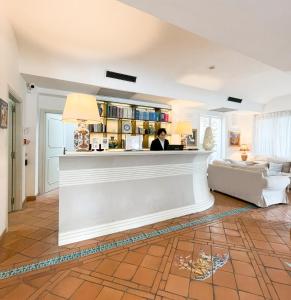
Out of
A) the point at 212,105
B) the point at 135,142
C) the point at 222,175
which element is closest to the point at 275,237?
the point at 222,175

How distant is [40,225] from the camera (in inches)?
110

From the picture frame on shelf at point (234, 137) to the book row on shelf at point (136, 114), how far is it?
2.90 m

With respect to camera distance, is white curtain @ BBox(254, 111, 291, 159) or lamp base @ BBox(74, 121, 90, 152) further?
white curtain @ BBox(254, 111, 291, 159)

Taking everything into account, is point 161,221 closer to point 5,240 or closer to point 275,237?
point 275,237

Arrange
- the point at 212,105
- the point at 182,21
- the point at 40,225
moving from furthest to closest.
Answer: the point at 212,105, the point at 40,225, the point at 182,21

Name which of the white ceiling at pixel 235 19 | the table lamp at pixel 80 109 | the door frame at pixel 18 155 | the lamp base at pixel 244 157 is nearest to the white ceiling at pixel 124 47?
the white ceiling at pixel 235 19

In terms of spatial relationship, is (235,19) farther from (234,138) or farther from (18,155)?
(234,138)

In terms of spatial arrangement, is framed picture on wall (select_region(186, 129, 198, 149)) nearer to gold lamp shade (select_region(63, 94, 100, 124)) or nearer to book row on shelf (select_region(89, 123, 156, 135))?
book row on shelf (select_region(89, 123, 156, 135))

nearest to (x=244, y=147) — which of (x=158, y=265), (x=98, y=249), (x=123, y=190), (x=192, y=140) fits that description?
(x=192, y=140)

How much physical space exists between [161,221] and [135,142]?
51.2 inches

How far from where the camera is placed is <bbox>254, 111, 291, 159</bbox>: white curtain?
19.2 feet

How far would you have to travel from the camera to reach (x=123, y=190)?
262cm

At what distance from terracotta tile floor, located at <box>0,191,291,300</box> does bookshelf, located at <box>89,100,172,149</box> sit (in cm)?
242

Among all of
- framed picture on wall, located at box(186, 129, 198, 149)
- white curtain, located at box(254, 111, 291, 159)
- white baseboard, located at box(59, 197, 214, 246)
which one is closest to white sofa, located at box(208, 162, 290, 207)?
white baseboard, located at box(59, 197, 214, 246)
